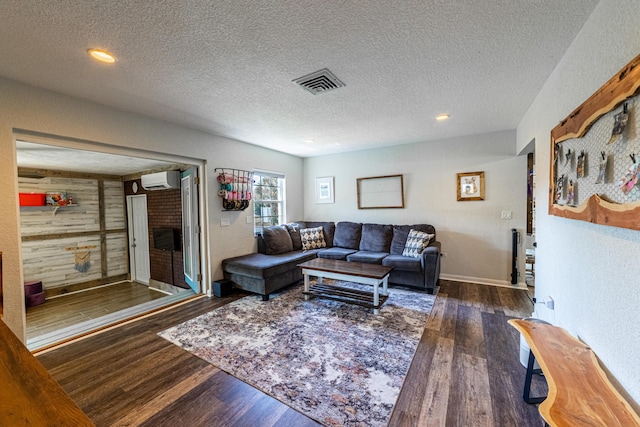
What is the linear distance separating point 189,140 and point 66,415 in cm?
339

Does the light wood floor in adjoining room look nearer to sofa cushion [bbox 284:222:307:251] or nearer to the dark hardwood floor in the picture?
the dark hardwood floor

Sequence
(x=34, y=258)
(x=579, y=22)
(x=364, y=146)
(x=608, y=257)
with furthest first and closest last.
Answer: (x=364, y=146) < (x=34, y=258) < (x=579, y=22) < (x=608, y=257)

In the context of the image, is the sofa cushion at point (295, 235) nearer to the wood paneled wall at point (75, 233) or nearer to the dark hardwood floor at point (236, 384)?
the dark hardwood floor at point (236, 384)

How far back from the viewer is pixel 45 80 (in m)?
2.11

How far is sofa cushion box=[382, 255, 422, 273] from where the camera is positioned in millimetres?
3713

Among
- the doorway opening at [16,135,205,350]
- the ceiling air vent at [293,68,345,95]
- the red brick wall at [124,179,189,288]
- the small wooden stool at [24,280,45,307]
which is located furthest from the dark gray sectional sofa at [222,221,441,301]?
the small wooden stool at [24,280,45,307]

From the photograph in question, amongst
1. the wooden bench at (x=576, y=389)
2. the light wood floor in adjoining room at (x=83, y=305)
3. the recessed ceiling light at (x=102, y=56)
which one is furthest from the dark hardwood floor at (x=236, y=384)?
the recessed ceiling light at (x=102, y=56)

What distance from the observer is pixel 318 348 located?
92.0 inches

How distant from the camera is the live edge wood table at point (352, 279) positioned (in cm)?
308

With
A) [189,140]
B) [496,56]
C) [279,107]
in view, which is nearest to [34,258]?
[189,140]

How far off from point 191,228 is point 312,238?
2151 millimetres

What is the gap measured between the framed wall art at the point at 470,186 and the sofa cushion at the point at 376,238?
131cm

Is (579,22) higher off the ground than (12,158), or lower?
higher

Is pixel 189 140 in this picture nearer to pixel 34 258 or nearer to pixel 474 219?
pixel 34 258
